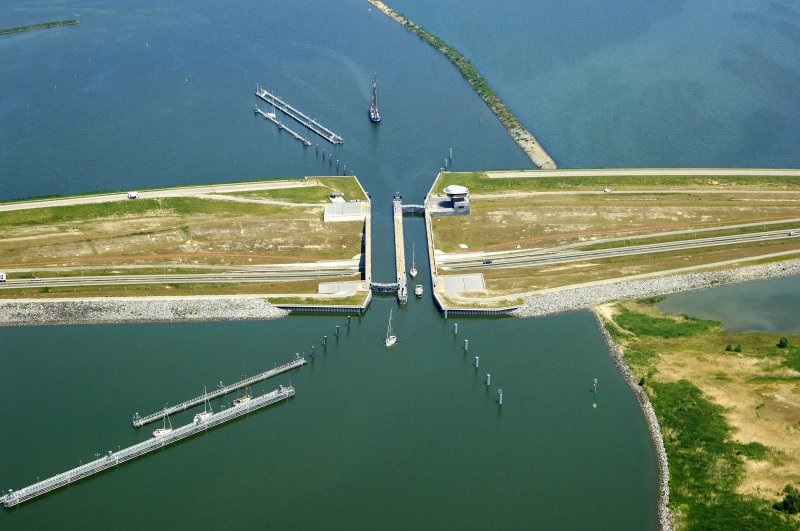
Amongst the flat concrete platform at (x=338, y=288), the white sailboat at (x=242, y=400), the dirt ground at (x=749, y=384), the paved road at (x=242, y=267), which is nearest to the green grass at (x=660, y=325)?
the dirt ground at (x=749, y=384)

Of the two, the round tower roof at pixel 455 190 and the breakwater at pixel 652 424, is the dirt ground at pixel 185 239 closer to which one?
the round tower roof at pixel 455 190

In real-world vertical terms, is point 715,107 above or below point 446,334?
above

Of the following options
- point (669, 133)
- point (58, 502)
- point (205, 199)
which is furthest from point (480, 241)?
point (58, 502)

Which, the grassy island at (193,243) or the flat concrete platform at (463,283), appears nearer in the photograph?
the flat concrete platform at (463,283)

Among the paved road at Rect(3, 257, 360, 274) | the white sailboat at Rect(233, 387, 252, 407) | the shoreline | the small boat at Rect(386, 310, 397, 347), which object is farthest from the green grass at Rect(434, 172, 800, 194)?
the white sailboat at Rect(233, 387, 252, 407)

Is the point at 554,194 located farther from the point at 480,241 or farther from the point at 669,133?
the point at 669,133

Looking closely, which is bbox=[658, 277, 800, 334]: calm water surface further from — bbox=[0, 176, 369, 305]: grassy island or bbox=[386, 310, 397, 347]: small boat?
bbox=[0, 176, 369, 305]: grassy island

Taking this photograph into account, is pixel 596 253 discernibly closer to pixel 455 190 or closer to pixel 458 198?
pixel 458 198
